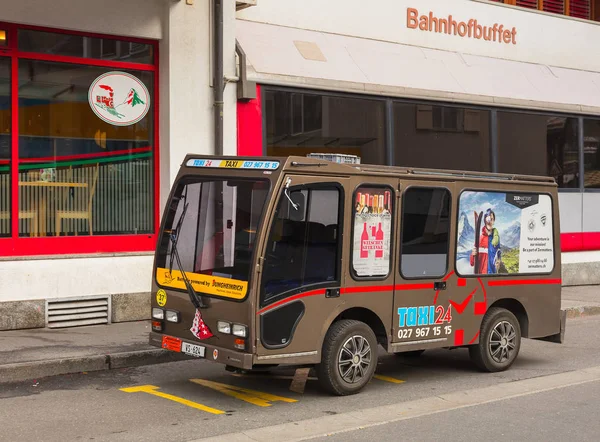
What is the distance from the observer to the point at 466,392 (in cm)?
862

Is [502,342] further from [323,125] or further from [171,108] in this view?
[171,108]

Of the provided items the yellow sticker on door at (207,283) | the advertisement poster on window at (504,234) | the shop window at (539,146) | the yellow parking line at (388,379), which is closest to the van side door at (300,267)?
the yellow sticker on door at (207,283)

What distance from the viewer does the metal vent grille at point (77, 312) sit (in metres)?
11.5

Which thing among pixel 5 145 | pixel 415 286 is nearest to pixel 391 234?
pixel 415 286

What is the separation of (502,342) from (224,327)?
11.0 ft

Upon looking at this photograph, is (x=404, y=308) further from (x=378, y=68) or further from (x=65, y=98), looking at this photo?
(x=378, y=68)

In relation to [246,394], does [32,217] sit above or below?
above

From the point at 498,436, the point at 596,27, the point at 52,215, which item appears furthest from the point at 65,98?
the point at 596,27

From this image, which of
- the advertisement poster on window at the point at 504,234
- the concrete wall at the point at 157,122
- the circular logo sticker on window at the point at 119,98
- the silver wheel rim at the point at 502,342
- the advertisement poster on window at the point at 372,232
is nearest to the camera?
the advertisement poster on window at the point at 372,232

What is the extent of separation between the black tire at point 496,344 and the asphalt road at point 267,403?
13 centimetres

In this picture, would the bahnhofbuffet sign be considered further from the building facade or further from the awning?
the awning

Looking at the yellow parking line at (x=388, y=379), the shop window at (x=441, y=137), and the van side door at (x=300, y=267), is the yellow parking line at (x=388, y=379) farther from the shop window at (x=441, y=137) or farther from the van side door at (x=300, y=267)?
the shop window at (x=441, y=137)

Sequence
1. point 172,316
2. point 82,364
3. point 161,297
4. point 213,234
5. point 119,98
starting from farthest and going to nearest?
1. point 119,98
2. point 82,364
3. point 161,297
4. point 172,316
5. point 213,234

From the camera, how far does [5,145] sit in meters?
11.6
